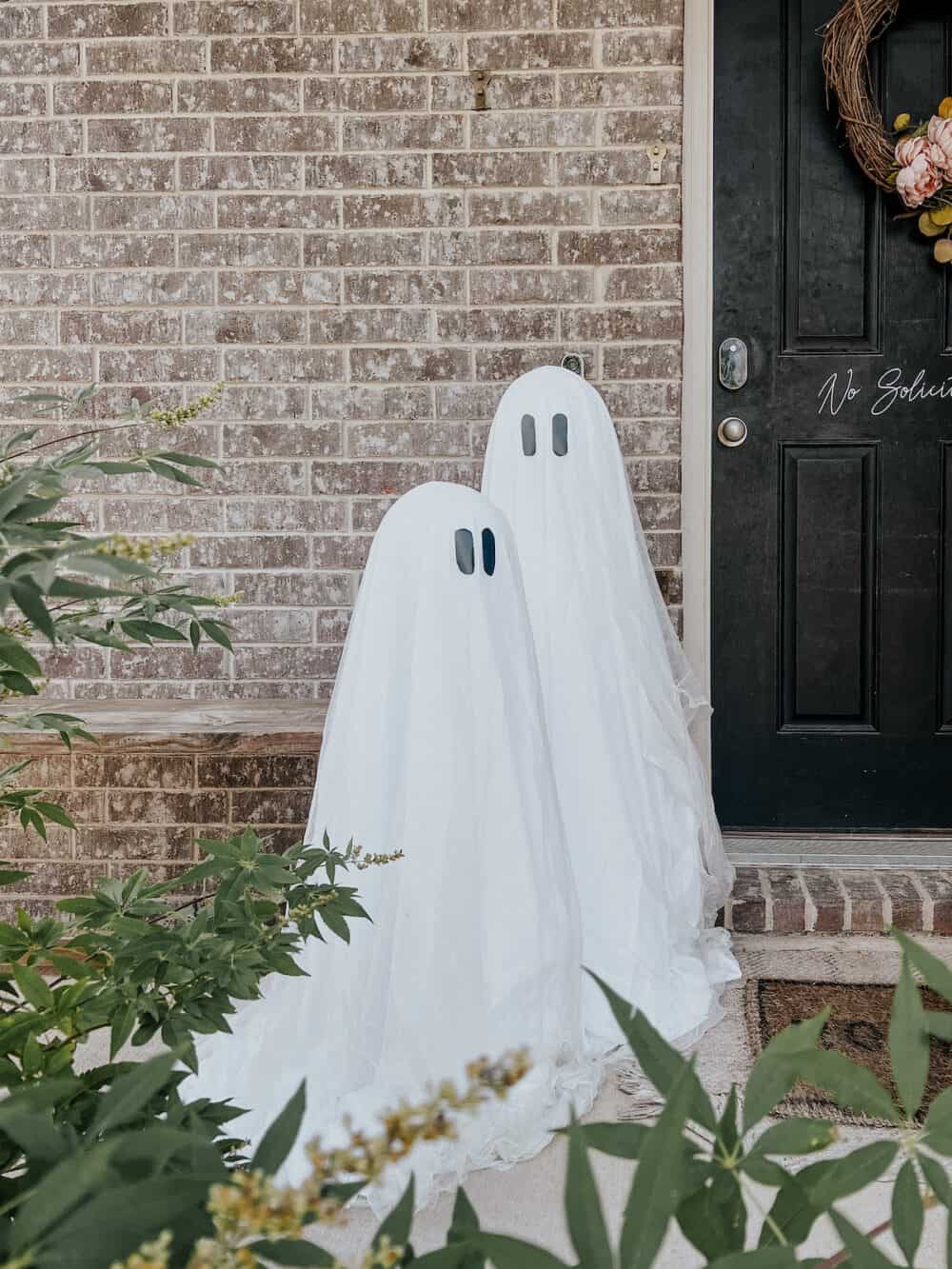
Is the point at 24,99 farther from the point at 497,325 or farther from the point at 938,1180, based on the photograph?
the point at 938,1180

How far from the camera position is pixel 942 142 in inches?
117

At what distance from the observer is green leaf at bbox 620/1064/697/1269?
390 millimetres

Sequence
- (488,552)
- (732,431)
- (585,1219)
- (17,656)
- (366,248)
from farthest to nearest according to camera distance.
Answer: (732,431), (366,248), (488,552), (17,656), (585,1219)

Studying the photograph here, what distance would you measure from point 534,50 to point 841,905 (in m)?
2.27

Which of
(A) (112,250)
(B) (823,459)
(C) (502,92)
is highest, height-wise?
(C) (502,92)

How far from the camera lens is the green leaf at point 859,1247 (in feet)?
1.39

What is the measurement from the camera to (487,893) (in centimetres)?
193

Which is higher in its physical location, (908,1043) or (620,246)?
(620,246)

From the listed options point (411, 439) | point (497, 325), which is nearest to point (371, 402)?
point (411, 439)

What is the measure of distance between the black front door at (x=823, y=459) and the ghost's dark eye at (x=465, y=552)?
1463mm

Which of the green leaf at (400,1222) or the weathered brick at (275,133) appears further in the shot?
the weathered brick at (275,133)

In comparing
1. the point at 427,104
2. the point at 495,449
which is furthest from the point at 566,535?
the point at 427,104

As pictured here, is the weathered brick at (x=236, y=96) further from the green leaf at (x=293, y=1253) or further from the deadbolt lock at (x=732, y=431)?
the green leaf at (x=293, y=1253)

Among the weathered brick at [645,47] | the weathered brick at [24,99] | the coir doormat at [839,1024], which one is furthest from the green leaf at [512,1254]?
the weathered brick at [24,99]
